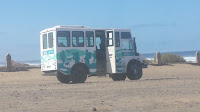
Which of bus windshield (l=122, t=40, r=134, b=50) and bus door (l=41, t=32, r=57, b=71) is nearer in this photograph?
bus door (l=41, t=32, r=57, b=71)

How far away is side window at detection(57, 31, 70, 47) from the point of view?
21.2 m

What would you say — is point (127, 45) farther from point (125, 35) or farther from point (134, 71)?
point (134, 71)

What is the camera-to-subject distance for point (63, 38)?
2138 centimetres

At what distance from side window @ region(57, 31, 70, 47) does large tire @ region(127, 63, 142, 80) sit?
4.45m

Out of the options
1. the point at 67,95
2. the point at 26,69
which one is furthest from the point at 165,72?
the point at 67,95

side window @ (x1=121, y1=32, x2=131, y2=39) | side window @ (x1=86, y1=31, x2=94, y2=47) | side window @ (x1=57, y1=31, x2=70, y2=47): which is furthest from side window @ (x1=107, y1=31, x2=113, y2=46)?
side window @ (x1=57, y1=31, x2=70, y2=47)

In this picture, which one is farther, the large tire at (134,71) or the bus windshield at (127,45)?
the large tire at (134,71)

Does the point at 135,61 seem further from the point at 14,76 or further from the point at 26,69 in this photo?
the point at 26,69

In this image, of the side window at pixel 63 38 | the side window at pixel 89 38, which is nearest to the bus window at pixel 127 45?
the side window at pixel 89 38

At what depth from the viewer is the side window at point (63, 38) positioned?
21188mm

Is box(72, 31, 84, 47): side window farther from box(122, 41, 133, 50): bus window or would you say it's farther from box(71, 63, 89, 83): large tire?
box(122, 41, 133, 50): bus window

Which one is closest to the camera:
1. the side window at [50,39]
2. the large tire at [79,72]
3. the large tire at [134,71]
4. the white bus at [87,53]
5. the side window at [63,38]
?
the side window at [63,38]

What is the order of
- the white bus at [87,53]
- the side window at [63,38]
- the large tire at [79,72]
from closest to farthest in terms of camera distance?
the side window at [63,38] < the white bus at [87,53] < the large tire at [79,72]

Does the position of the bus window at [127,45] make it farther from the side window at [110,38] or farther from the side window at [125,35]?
the side window at [110,38]
